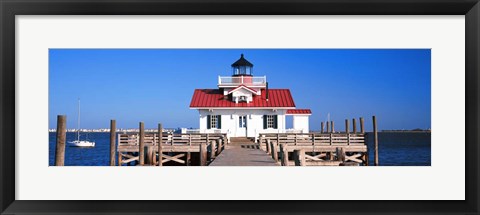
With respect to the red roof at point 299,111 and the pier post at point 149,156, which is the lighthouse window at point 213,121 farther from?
the pier post at point 149,156

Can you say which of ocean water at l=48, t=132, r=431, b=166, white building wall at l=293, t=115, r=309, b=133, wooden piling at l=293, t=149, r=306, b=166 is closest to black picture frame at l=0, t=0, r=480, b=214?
wooden piling at l=293, t=149, r=306, b=166

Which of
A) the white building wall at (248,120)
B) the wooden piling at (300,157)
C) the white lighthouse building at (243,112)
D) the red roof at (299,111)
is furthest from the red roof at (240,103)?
the wooden piling at (300,157)

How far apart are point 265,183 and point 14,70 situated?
15.0 feet

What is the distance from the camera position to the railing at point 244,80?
31250 millimetres

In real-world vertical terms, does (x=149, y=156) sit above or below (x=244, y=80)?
below

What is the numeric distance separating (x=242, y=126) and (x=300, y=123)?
12.6 feet

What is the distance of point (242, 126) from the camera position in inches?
1169

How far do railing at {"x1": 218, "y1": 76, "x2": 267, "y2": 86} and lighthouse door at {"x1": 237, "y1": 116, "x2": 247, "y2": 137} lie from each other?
2424 mm
